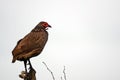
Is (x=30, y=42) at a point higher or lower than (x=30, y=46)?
higher

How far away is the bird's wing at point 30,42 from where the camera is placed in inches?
170

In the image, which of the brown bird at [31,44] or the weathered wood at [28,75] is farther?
the brown bird at [31,44]

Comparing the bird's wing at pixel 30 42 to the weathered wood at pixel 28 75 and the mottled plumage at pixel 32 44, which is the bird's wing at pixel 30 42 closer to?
the mottled plumage at pixel 32 44

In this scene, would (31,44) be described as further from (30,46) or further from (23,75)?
(23,75)

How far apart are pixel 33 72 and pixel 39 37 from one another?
1.42m

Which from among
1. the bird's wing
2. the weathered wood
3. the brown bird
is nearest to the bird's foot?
the weathered wood

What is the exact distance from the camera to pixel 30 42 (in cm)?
468

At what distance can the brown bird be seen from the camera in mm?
4324

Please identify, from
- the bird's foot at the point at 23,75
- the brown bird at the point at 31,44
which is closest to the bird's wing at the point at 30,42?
the brown bird at the point at 31,44

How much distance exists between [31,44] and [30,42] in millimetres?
78

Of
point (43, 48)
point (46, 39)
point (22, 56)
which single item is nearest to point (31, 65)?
point (22, 56)

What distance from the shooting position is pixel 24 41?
4.50m

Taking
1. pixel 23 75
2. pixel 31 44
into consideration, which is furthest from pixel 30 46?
pixel 23 75

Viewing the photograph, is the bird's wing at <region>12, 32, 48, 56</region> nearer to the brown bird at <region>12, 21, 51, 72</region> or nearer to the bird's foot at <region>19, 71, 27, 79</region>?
the brown bird at <region>12, 21, 51, 72</region>
